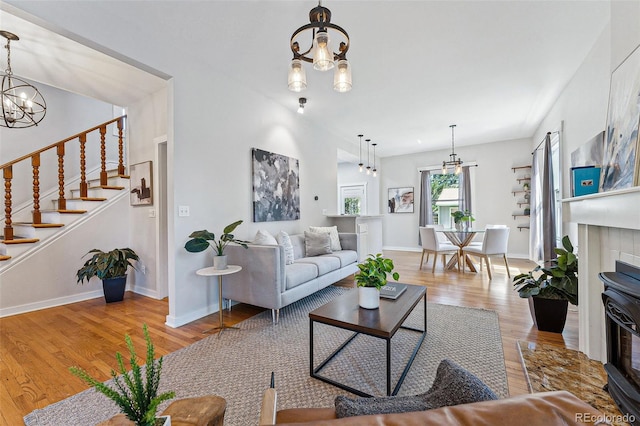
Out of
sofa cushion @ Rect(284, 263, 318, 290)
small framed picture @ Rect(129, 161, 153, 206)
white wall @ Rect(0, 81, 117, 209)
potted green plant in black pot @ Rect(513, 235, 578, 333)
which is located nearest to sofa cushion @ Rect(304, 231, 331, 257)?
sofa cushion @ Rect(284, 263, 318, 290)

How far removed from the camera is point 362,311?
192cm

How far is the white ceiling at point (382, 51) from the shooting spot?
7.46 feet

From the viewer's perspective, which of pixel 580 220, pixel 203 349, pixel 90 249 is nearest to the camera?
pixel 580 220

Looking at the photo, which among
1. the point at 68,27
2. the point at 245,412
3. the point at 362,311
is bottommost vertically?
the point at 245,412

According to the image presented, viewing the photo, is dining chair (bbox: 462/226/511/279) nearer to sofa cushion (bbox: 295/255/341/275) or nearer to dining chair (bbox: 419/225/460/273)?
dining chair (bbox: 419/225/460/273)

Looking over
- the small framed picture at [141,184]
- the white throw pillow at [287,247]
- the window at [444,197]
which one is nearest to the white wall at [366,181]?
the window at [444,197]

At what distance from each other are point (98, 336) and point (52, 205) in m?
3.01

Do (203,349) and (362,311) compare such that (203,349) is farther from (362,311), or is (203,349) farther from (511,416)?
(511,416)

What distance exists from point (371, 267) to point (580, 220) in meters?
1.67

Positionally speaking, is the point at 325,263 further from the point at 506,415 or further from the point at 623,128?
the point at 506,415

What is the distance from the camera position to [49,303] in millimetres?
3250

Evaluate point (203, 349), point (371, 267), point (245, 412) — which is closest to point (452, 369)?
point (371, 267)

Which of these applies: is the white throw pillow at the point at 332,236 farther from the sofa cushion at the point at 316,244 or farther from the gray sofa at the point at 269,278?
the gray sofa at the point at 269,278

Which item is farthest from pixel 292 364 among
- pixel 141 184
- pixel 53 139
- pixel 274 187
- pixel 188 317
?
pixel 53 139
